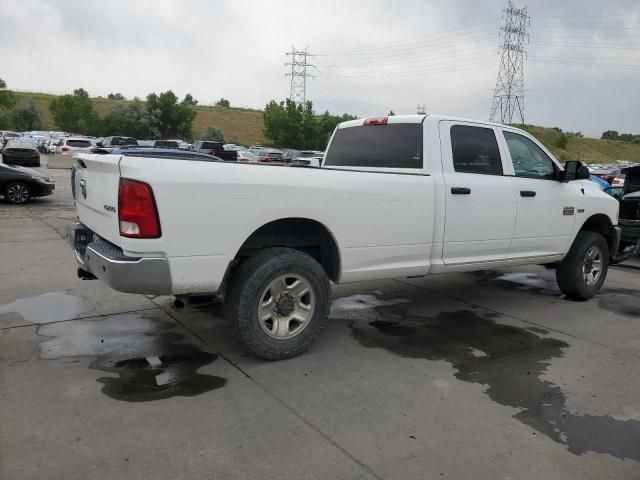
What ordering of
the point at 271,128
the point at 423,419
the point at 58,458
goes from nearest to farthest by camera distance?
the point at 58,458, the point at 423,419, the point at 271,128

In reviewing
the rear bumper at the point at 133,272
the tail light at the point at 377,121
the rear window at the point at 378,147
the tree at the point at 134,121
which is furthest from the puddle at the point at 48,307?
the tree at the point at 134,121

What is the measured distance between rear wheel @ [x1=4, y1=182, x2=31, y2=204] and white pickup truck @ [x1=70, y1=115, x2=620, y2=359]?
11458 mm

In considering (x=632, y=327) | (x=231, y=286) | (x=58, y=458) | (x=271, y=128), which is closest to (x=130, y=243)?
(x=231, y=286)

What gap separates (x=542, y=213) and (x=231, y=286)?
366 centimetres

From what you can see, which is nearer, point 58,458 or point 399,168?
point 58,458

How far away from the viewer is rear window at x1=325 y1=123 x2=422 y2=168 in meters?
5.15

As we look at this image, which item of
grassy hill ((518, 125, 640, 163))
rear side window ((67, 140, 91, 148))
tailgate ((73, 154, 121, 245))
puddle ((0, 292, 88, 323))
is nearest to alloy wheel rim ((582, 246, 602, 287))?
tailgate ((73, 154, 121, 245))

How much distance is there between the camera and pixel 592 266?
672 cm

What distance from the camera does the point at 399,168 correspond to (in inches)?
204

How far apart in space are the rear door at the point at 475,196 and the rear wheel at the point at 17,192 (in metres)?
13.1

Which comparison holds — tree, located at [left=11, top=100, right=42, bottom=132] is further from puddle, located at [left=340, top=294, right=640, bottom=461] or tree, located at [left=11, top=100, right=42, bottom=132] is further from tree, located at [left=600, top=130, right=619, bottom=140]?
tree, located at [left=600, top=130, right=619, bottom=140]

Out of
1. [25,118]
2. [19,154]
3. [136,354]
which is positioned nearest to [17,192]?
[19,154]

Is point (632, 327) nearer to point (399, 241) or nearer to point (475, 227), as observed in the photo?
point (475, 227)

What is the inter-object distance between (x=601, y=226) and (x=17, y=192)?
14.0m
